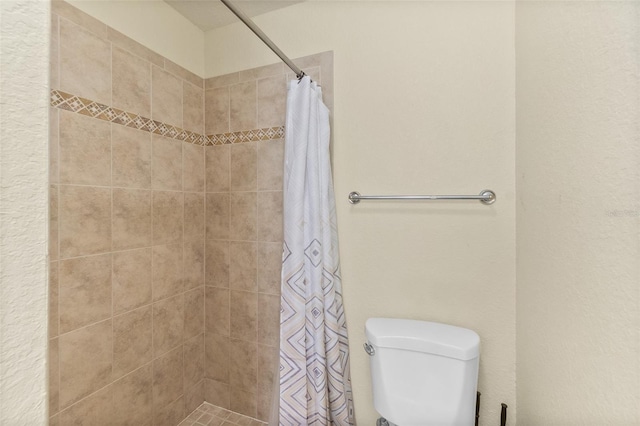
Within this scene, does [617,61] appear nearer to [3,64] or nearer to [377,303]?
[3,64]

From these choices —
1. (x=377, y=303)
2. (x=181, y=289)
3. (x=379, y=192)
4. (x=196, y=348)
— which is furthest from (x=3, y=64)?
(x=196, y=348)

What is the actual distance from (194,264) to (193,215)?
0.94 ft

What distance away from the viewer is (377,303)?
128cm

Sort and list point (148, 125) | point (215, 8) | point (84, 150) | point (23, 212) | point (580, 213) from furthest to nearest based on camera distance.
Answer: point (215, 8), point (148, 125), point (84, 150), point (580, 213), point (23, 212)

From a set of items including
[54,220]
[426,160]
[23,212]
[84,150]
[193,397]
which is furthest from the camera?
[193,397]

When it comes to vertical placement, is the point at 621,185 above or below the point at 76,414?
above

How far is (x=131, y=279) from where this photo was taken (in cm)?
126

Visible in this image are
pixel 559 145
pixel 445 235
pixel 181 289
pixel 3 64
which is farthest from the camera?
pixel 181 289

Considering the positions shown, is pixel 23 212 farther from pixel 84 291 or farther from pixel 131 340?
pixel 131 340

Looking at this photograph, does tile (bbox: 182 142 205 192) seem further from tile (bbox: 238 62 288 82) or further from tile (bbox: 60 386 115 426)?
tile (bbox: 60 386 115 426)

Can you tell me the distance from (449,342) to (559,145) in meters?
0.74

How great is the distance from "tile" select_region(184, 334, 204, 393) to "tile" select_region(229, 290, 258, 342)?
223 millimetres

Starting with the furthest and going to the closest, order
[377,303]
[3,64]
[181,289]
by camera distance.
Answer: [181,289]
[377,303]
[3,64]

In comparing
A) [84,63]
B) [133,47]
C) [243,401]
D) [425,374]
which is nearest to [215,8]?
[133,47]
